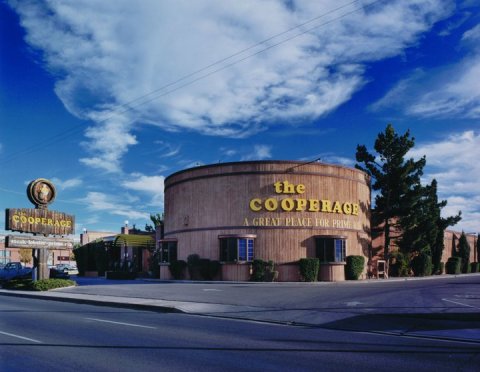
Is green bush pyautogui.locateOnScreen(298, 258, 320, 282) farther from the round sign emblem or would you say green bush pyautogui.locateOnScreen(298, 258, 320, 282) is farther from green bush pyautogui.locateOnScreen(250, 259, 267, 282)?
the round sign emblem

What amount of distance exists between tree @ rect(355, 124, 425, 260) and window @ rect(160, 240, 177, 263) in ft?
59.5

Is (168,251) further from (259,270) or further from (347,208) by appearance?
(347,208)

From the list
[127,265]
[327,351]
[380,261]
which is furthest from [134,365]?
[127,265]

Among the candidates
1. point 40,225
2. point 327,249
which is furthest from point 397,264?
point 40,225

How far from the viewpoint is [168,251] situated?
40344 mm

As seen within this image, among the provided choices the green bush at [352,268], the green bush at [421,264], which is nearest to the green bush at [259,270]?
the green bush at [352,268]

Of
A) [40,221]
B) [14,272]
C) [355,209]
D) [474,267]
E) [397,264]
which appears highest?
[355,209]

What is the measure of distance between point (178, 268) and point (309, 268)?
1042cm

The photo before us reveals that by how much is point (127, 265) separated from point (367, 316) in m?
38.2

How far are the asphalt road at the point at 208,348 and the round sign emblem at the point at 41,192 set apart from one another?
16.5 metres

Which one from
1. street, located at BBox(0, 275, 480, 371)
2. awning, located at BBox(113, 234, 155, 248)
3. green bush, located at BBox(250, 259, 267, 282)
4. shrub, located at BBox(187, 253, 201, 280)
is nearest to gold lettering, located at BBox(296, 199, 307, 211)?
green bush, located at BBox(250, 259, 267, 282)

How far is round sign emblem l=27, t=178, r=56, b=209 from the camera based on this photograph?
29812mm

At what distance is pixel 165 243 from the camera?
4084 cm

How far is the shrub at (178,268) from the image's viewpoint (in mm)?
38047
